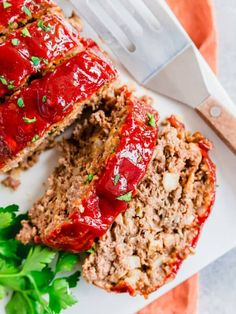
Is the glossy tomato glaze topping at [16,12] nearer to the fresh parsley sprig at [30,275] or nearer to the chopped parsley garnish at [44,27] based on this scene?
the chopped parsley garnish at [44,27]

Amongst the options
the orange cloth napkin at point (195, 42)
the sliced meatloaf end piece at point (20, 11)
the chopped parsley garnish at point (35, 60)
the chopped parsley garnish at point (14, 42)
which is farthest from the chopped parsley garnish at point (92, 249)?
the sliced meatloaf end piece at point (20, 11)

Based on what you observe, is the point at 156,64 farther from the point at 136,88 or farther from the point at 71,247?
the point at 71,247

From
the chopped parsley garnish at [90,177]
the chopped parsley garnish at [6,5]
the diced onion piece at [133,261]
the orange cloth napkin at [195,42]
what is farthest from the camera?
the orange cloth napkin at [195,42]

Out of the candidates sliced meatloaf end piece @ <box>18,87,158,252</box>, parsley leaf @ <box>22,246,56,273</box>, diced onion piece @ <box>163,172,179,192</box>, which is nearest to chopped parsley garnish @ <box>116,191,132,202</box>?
sliced meatloaf end piece @ <box>18,87,158,252</box>

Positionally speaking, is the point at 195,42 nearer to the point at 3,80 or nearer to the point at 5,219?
the point at 3,80

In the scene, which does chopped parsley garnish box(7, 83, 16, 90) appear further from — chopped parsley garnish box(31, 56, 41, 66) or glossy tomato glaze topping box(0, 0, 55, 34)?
A: glossy tomato glaze topping box(0, 0, 55, 34)
